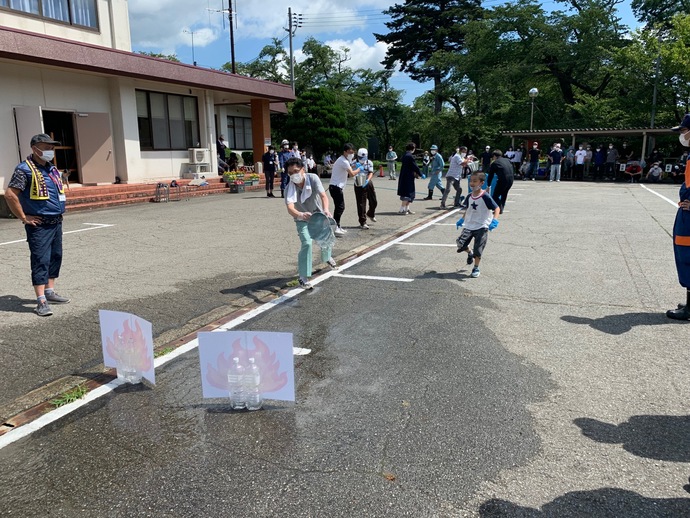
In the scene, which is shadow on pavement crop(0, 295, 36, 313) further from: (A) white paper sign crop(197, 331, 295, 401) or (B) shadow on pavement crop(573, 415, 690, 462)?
(B) shadow on pavement crop(573, 415, 690, 462)

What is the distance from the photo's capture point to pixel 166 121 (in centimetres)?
2030

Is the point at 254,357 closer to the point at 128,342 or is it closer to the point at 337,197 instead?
the point at 128,342

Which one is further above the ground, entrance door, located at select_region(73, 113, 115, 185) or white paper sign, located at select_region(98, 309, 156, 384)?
entrance door, located at select_region(73, 113, 115, 185)

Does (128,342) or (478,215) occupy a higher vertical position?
(478,215)

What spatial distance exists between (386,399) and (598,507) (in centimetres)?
155

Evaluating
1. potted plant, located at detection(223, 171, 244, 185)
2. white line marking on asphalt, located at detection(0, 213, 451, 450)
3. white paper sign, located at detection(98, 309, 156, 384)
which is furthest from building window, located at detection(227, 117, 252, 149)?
white paper sign, located at detection(98, 309, 156, 384)

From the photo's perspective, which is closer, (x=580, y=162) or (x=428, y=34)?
(x=580, y=162)

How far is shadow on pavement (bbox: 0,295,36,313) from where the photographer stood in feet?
19.6

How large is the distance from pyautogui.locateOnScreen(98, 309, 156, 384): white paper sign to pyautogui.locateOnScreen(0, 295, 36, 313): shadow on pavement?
2.38 meters

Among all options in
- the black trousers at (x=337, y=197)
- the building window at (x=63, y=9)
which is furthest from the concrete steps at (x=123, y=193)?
the black trousers at (x=337, y=197)

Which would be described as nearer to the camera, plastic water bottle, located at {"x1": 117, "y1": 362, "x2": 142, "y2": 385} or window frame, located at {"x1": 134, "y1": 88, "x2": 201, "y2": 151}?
plastic water bottle, located at {"x1": 117, "y1": 362, "x2": 142, "y2": 385}

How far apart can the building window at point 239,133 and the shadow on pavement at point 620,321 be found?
3150cm

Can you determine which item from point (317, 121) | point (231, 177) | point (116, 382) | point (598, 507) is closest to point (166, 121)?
point (231, 177)

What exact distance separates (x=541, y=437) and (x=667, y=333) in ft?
8.72
